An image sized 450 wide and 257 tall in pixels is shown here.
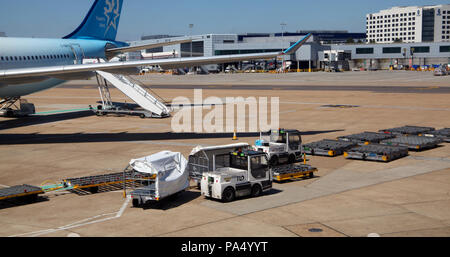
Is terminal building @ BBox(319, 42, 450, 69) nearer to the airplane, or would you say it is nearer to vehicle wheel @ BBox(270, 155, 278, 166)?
the airplane

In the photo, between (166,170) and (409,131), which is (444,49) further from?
(166,170)

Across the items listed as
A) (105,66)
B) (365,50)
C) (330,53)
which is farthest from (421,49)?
(105,66)

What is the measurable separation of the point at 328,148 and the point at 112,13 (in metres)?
36.8

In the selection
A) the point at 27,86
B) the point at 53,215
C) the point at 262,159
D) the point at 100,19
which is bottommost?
the point at 53,215

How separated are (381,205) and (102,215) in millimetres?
10829

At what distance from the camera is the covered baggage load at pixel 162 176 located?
18.7m

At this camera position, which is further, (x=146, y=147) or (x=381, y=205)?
(x=146, y=147)

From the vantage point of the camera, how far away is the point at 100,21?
181ft

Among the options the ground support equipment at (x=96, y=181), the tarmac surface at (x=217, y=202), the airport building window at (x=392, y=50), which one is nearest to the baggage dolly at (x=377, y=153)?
the tarmac surface at (x=217, y=202)

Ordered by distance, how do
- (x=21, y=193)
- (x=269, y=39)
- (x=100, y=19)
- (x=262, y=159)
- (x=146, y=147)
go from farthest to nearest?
(x=269, y=39) → (x=100, y=19) → (x=146, y=147) → (x=262, y=159) → (x=21, y=193)

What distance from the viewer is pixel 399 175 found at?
2378cm

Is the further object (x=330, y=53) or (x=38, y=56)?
(x=330, y=53)

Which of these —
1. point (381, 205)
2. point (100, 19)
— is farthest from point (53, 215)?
point (100, 19)

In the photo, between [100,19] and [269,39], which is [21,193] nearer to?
[100,19]
